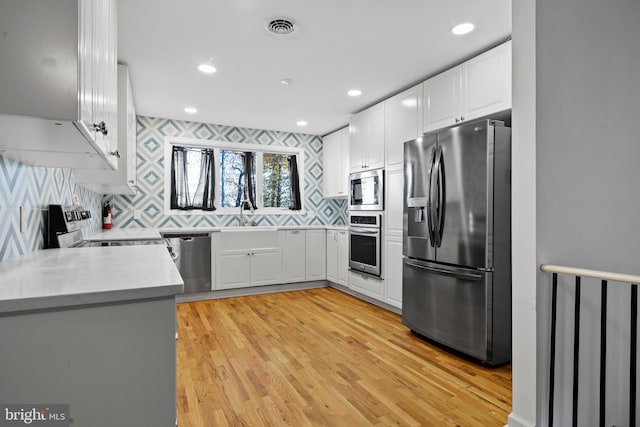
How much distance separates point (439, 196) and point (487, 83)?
0.95 m

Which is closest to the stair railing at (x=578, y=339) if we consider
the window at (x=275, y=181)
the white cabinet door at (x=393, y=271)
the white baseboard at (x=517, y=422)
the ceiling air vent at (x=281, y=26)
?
the white baseboard at (x=517, y=422)

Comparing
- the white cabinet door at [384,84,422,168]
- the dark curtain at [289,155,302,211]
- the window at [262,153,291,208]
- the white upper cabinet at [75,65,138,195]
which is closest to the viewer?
the white upper cabinet at [75,65,138,195]

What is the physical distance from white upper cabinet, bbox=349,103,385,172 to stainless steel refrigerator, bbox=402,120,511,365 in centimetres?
102

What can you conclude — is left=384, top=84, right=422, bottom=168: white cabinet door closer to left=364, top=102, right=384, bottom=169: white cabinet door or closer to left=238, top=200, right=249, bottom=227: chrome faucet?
left=364, top=102, right=384, bottom=169: white cabinet door

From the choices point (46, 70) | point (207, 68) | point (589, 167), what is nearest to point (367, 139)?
point (207, 68)

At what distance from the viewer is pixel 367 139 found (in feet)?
13.9

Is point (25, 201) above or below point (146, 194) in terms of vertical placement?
below

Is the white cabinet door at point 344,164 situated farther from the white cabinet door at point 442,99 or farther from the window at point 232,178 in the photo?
the white cabinet door at point 442,99

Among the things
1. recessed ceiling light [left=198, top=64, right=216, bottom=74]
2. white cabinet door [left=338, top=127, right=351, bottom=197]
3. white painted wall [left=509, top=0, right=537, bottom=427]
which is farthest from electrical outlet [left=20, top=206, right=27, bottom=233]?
white cabinet door [left=338, top=127, right=351, bottom=197]

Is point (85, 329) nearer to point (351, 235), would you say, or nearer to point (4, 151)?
point (4, 151)

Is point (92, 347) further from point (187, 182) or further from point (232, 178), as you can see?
point (232, 178)

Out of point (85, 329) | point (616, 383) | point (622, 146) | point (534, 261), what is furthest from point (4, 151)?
point (616, 383)

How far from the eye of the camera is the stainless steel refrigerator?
2494 mm

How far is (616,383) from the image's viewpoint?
6.49 feet
